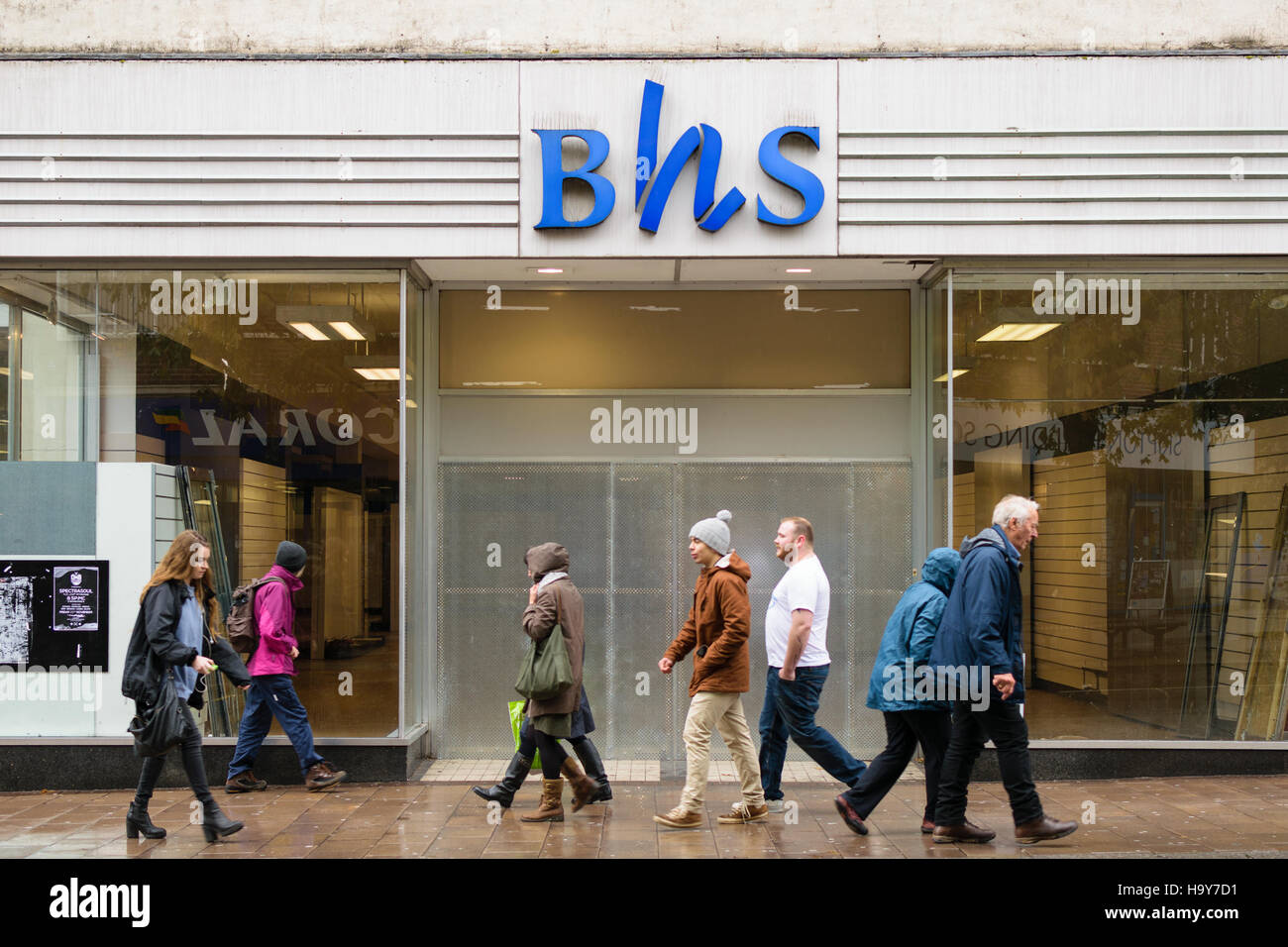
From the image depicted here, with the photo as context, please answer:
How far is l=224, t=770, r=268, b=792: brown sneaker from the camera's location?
26.9ft

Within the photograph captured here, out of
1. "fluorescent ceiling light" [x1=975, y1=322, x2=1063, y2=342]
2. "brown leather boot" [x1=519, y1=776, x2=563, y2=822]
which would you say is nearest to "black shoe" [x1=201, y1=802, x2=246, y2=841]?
"brown leather boot" [x1=519, y1=776, x2=563, y2=822]

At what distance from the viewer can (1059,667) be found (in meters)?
8.91

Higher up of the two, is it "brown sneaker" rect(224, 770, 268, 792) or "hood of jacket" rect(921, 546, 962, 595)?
"hood of jacket" rect(921, 546, 962, 595)

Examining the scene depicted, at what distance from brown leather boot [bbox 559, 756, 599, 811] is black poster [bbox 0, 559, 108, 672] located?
3.69 metres

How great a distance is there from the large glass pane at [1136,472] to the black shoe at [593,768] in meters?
3.39

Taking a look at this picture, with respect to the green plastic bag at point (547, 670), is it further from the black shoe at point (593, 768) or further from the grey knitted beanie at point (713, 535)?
the grey knitted beanie at point (713, 535)

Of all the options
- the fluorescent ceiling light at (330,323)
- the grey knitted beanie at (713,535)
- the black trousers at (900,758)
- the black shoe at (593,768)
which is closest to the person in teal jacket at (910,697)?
the black trousers at (900,758)

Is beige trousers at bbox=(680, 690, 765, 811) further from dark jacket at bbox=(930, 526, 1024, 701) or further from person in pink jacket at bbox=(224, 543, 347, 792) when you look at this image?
person in pink jacket at bbox=(224, 543, 347, 792)

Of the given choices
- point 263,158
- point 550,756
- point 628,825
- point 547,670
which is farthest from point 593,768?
point 263,158

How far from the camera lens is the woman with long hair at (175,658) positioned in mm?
6773

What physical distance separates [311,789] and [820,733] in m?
3.65

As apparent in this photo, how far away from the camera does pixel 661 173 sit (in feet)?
27.8

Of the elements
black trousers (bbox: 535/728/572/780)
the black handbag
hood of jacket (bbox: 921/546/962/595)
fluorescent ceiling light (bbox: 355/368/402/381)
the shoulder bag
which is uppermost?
fluorescent ceiling light (bbox: 355/368/402/381)
